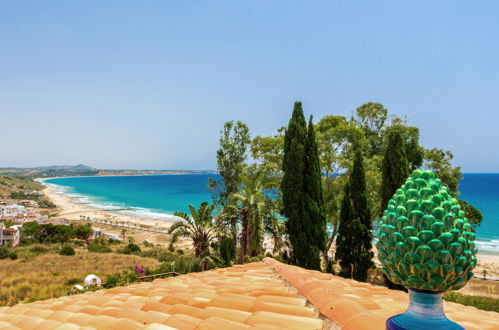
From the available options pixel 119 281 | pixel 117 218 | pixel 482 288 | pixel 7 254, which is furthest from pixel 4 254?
pixel 482 288

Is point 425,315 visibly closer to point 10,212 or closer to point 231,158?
point 231,158

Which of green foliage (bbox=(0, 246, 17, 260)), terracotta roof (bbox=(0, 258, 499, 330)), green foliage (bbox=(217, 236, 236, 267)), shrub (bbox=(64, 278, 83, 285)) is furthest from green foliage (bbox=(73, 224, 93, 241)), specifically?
terracotta roof (bbox=(0, 258, 499, 330))

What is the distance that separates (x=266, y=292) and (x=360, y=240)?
11315 mm

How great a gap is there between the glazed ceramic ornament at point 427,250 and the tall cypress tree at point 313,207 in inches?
461

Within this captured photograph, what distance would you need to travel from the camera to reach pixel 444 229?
1.25m

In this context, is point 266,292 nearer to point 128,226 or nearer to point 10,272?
point 10,272

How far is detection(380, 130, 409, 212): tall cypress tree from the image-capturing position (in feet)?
38.7

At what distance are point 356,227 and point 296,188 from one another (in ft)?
10.1

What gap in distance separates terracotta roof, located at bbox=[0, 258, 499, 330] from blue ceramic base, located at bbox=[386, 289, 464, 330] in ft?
1.44

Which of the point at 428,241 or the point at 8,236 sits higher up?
the point at 428,241

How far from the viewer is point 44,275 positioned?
17.6 meters

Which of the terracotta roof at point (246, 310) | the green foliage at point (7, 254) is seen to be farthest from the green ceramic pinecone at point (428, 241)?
the green foliage at point (7, 254)

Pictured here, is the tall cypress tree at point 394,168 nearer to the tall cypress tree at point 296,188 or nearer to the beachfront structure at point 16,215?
the tall cypress tree at point 296,188

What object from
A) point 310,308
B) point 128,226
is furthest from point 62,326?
point 128,226
